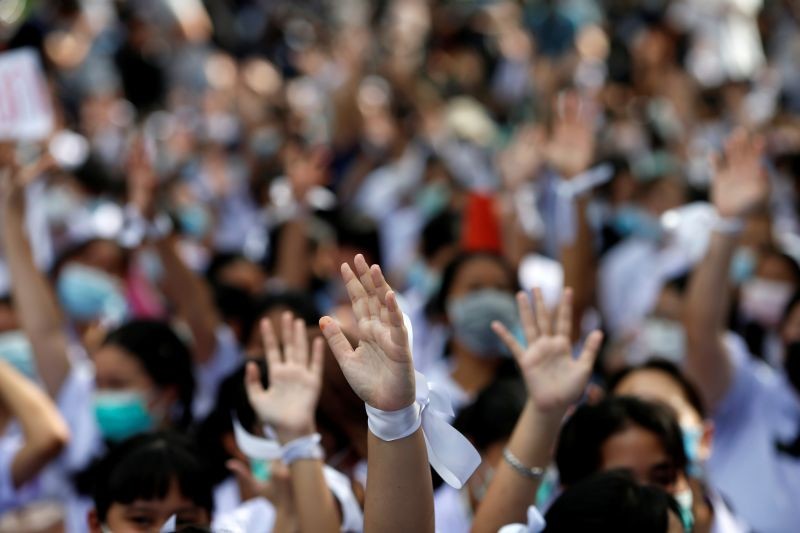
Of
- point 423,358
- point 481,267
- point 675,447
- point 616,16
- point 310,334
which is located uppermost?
point 310,334

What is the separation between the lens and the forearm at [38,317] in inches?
146

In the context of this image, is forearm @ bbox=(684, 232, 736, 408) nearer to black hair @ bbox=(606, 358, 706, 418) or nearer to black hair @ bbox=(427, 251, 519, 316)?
black hair @ bbox=(606, 358, 706, 418)

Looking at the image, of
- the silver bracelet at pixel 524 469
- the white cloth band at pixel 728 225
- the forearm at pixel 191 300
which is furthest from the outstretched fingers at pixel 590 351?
the forearm at pixel 191 300

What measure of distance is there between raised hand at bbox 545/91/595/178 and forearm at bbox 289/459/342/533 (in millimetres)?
2474

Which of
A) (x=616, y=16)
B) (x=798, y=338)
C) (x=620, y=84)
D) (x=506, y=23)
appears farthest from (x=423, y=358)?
(x=616, y=16)

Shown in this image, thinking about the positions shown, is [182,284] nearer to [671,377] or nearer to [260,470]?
[260,470]

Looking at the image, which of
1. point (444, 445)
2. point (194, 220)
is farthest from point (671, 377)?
point (194, 220)

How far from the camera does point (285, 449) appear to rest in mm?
2381

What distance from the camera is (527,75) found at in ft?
33.2

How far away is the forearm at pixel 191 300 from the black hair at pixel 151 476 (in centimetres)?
167

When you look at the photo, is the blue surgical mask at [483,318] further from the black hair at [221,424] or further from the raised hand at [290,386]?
the raised hand at [290,386]

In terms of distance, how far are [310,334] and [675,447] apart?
3.03 ft

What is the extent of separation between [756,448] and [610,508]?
5.39 feet

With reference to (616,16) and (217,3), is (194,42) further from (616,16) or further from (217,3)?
(616,16)
